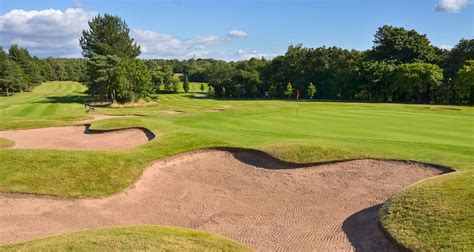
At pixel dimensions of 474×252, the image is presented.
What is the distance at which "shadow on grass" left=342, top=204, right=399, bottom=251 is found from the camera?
29.2 feet

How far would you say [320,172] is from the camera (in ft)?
46.8

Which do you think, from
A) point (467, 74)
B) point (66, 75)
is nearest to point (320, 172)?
point (467, 74)

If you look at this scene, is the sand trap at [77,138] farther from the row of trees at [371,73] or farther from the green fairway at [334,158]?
the row of trees at [371,73]

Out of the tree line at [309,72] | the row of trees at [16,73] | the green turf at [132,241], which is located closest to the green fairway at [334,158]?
the green turf at [132,241]

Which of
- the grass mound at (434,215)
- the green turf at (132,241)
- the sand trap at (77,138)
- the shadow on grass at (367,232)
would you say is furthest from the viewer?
the sand trap at (77,138)

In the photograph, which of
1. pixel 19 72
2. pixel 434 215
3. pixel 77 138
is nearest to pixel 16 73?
pixel 19 72

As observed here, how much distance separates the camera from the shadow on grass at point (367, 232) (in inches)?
350

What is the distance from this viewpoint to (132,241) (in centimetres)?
825

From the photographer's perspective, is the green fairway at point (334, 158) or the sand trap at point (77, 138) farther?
the sand trap at point (77, 138)

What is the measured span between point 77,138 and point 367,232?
18.1m

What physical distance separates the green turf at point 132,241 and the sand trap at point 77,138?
11.2 meters

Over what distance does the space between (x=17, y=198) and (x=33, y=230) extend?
264cm

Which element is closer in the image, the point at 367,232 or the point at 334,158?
the point at 367,232

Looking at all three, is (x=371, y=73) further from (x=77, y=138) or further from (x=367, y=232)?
(x=367, y=232)
